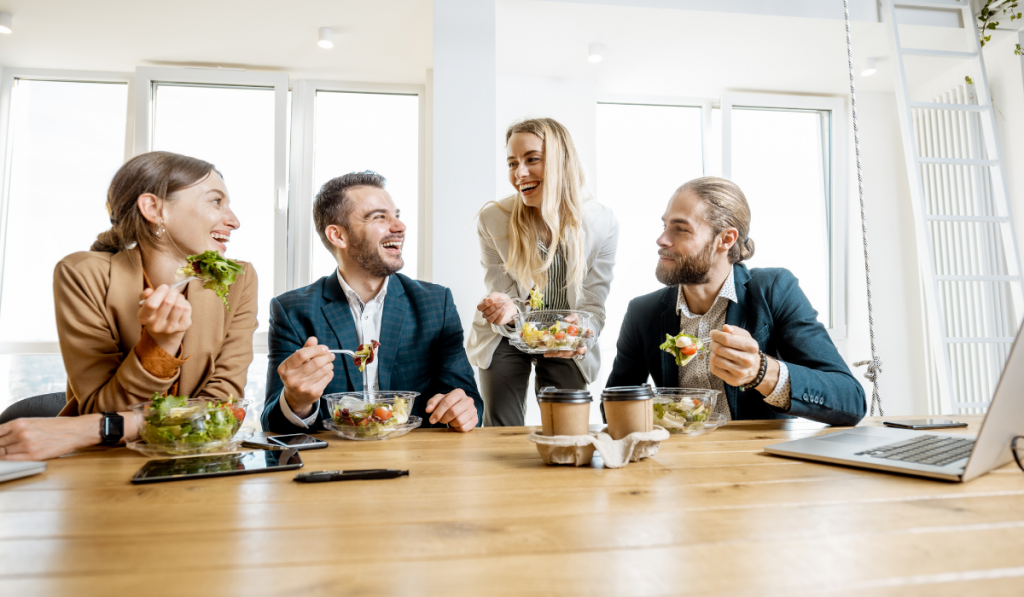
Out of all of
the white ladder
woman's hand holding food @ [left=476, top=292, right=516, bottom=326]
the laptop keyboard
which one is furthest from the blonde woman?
the white ladder

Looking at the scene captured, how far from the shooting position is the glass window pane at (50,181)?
153 inches

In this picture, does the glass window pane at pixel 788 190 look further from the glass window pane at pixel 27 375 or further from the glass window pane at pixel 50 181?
the glass window pane at pixel 27 375

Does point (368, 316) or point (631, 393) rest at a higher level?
point (368, 316)

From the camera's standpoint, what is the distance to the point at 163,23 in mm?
3396

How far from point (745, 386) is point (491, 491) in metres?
0.91

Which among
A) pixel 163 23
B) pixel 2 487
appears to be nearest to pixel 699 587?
pixel 2 487

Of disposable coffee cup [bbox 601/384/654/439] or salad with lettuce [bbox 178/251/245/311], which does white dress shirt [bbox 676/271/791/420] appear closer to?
disposable coffee cup [bbox 601/384/654/439]

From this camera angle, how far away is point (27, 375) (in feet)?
12.7

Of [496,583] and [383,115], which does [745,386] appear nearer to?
[496,583]

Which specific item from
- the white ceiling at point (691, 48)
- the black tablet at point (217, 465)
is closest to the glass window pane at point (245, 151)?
the white ceiling at point (691, 48)

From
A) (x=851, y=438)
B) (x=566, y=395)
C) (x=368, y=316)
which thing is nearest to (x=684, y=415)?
(x=851, y=438)

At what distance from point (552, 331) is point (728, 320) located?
21.4 inches

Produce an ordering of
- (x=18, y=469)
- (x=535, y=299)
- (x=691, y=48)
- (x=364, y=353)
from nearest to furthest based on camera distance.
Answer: (x=18, y=469) → (x=364, y=353) → (x=535, y=299) → (x=691, y=48)

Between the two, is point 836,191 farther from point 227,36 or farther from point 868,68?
point 227,36
